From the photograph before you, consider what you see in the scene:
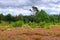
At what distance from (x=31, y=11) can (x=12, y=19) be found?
49.4 ft

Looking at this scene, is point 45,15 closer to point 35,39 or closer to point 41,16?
point 41,16

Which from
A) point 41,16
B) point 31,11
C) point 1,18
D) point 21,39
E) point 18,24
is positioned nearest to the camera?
point 21,39

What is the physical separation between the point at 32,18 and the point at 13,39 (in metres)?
68.0

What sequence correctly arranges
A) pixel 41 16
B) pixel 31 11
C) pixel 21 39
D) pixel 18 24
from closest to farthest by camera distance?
pixel 21 39
pixel 18 24
pixel 41 16
pixel 31 11

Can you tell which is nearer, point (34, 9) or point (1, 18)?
point (1, 18)

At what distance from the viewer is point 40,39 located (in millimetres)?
13969

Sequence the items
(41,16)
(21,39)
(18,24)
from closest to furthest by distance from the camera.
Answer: (21,39) → (18,24) → (41,16)

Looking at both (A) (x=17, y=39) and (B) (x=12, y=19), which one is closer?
(A) (x=17, y=39)

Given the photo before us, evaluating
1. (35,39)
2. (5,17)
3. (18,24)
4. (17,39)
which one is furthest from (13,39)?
(5,17)

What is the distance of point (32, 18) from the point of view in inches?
3221

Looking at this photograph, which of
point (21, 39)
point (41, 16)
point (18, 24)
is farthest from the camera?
point (41, 16)

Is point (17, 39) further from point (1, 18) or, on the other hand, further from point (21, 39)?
point (1, 18)

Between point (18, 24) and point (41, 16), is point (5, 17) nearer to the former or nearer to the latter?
point (41, 16)

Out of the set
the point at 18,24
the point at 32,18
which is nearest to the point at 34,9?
the point at 32,18
